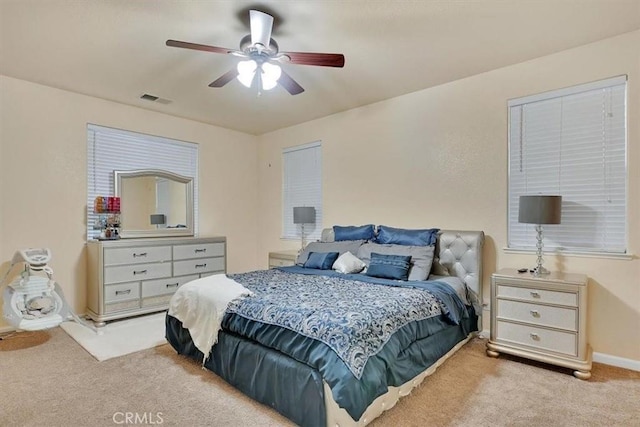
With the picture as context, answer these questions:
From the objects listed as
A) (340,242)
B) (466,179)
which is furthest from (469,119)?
(340,242)

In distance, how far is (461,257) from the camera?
3.48 m

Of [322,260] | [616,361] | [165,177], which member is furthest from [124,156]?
[616,361]

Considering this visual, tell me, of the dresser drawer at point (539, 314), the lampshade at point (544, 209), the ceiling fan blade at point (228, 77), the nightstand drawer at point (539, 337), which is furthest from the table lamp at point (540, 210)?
the ceiling fan blade at point (228, 77)

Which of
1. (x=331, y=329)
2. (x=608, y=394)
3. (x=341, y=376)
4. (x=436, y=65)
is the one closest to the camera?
(x=341, y=376)

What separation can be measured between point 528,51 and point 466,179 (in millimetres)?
1286

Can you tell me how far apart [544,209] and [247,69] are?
2.68m

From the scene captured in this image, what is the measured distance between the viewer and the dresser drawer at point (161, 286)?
4266 millimetres

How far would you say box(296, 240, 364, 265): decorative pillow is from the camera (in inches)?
157

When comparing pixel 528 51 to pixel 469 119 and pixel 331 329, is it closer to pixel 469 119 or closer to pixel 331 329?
pixel 469 119

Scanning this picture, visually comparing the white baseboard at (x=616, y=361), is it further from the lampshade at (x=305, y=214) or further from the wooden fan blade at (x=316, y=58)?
the lampshade at (x=305, y=214)

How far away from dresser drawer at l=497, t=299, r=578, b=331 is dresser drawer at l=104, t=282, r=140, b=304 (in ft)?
13.0

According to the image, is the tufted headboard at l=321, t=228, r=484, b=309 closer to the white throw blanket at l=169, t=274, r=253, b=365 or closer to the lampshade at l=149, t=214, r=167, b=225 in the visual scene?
the white throw blanket at l=169, t=274, r=253, b=365

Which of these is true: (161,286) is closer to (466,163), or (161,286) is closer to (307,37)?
(307,37)

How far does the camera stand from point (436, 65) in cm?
338
